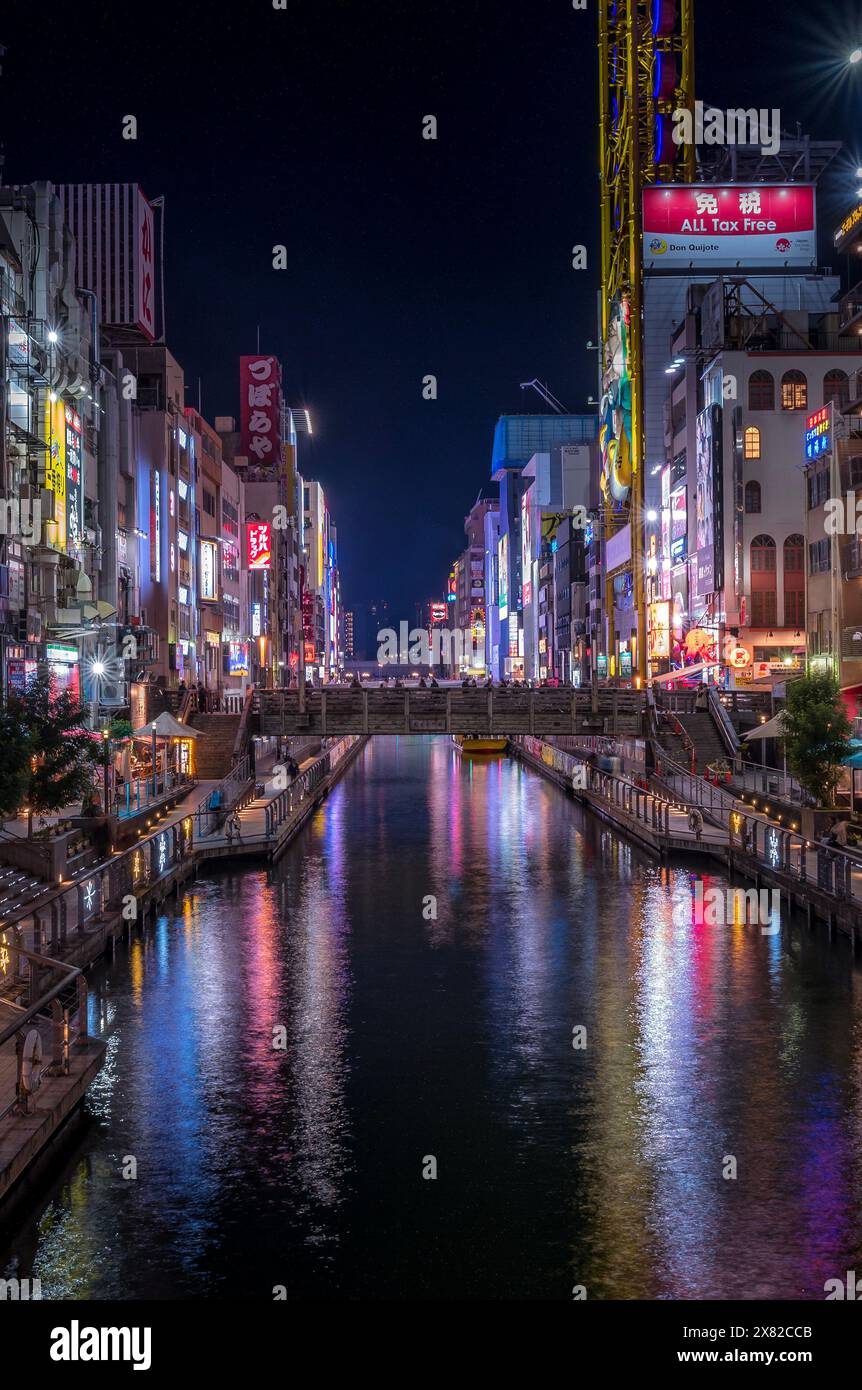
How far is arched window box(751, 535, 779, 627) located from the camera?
7956cm

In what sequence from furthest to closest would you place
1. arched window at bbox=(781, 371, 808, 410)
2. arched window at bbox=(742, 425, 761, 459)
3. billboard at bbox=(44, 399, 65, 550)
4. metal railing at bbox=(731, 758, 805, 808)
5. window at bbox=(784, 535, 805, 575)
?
arched window at bbox=(781, 371, 808, 410), arched window at bbox=(742, 425, 761, 459), window at bbox=(784, 535, 805, 575), billboard at bbox=(44, 399, 65, 550), metal railing at bbox=(731, 758, 805, 808)

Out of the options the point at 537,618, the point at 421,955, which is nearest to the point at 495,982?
the point at 421,955

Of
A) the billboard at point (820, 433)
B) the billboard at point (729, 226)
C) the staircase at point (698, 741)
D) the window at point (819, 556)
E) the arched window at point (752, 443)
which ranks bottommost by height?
the staircase at point (698, 741)

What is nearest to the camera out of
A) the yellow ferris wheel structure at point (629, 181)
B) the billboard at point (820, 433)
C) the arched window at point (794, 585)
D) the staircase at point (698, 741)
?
the staircase at point (698, 741)

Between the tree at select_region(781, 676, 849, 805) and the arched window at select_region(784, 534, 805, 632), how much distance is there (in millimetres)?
41785

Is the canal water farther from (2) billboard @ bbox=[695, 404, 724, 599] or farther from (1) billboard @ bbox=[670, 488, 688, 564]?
(1) billboard @ bbox=[670, 488, 688, 564]

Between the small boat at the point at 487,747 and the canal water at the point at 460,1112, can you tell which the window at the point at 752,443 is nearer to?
the small boat at the point at 487,747

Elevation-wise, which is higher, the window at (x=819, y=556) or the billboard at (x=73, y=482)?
the billboard at (x=73, y=482)

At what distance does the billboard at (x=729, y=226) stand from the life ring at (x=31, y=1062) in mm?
92395

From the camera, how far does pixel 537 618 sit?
6796 inches

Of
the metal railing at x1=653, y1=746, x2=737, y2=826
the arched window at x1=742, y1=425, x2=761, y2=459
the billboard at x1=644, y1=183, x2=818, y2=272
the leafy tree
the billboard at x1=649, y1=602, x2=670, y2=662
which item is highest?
the billboard at x1=644, y1=183, x2=818, y2=272

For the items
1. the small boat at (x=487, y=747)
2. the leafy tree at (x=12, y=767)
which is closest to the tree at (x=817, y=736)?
the leafy tree at (x=12, y=767)

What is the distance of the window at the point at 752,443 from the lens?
264 feet

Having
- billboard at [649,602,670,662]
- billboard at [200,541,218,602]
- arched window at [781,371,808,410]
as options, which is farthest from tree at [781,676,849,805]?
billboard at [200,541,218,602]
